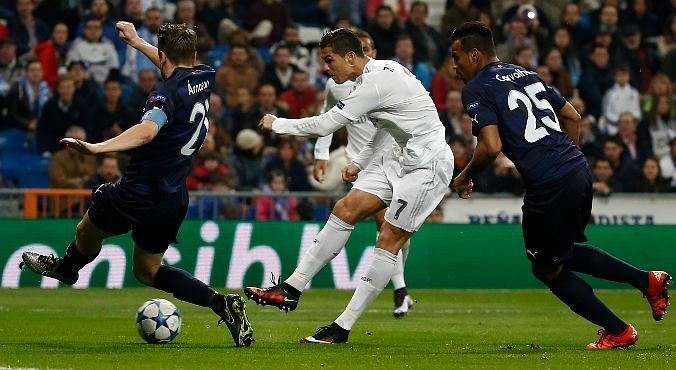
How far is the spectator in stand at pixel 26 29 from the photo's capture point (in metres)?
20.8

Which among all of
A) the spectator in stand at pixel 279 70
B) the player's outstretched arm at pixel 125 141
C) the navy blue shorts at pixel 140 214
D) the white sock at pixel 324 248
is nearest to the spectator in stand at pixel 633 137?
the spectator in stand at pixel 279 70

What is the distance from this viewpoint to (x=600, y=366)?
866cm

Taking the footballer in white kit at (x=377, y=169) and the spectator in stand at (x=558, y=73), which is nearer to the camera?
the footballer in white kit at (x=377, y=169)

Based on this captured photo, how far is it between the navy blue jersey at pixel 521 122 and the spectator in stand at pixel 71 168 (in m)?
9.76

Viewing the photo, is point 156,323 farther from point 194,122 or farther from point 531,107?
point 531,107

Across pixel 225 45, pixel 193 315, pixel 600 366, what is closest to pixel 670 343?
pixel 600 366

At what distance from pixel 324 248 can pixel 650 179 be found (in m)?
10.3

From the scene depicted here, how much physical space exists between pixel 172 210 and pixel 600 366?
3225 millimetres

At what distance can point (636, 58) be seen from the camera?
942 inches

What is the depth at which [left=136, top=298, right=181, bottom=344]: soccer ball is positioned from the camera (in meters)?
10.0

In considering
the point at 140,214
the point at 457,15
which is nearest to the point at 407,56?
the point at 457,15

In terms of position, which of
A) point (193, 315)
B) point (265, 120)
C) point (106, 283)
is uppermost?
point (265, 120)

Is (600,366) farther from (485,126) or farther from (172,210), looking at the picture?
(172,210)

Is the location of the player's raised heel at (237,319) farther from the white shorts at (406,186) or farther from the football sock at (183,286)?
the white shorts at (406,186)
